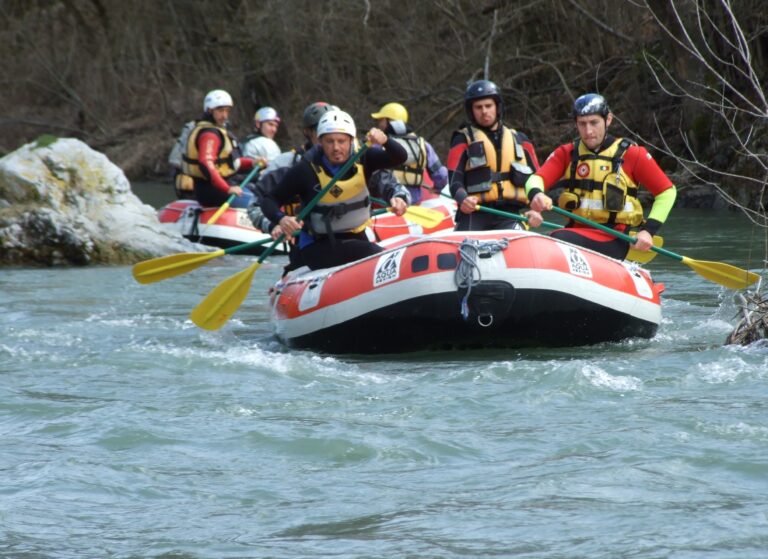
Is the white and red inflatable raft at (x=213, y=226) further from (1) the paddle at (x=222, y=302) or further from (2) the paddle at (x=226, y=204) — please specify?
(1) the paddle at (x=222, y=302)

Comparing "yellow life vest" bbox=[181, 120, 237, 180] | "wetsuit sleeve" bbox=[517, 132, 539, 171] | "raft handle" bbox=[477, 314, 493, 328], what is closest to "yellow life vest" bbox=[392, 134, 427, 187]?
"yellow life vest" bbox=[181, 120, 237, 180]

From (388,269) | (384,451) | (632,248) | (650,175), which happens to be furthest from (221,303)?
(384,451)

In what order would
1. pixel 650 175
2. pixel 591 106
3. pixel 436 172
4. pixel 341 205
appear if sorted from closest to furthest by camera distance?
pixel 591 106 < pixel 650 175 < pixel 341 205 < pixel 436 172

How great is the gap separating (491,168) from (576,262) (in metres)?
1.15

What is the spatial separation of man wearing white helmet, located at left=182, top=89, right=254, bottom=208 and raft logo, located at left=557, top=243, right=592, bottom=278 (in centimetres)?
676

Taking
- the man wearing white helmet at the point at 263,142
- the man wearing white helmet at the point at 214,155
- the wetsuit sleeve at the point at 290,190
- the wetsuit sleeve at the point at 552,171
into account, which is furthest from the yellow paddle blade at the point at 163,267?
the man wearing white helmet at the point at 263,142

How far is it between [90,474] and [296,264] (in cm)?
367

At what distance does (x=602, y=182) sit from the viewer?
779 centimetres

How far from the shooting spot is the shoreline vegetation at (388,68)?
15.5 metres

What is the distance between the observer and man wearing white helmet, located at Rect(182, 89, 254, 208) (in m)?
13.5

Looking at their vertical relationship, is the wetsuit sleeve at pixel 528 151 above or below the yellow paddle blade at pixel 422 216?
above

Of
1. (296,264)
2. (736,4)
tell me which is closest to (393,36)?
(736,4)

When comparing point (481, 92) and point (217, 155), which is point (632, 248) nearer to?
point (481, 92)

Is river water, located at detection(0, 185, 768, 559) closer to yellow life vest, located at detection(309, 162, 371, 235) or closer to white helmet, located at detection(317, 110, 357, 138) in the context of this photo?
yellow life vest, located at detection(309, 162, 371, 235)
